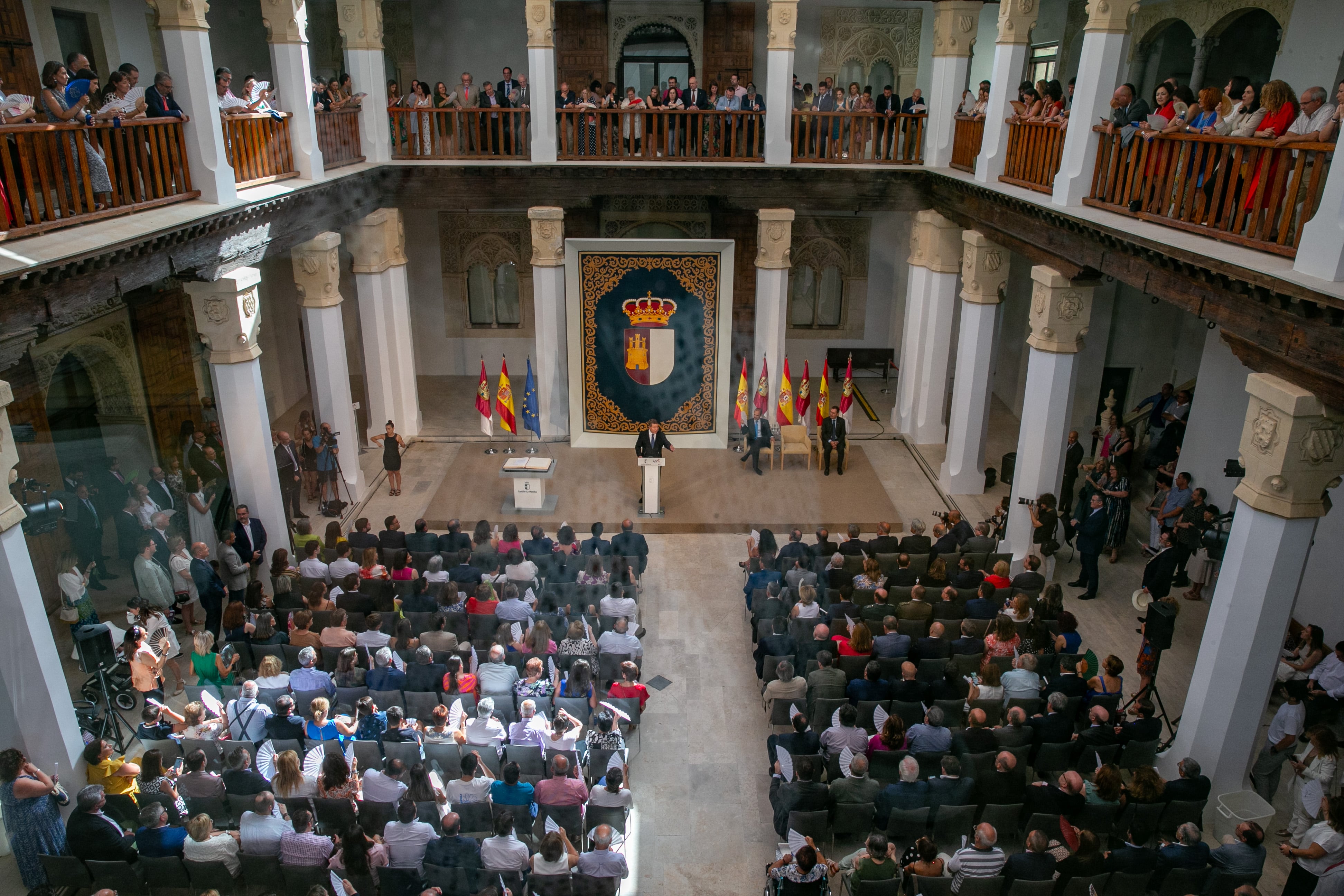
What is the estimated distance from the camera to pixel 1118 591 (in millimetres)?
11734

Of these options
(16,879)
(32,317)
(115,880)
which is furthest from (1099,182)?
(16,879)

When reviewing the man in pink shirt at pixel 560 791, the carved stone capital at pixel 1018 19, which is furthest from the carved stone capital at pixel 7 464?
the carved stone capital at pixel 1018 19

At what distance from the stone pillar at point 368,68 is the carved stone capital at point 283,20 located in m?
2.26

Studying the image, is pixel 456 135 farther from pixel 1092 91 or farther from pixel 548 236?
pixel 1092 91

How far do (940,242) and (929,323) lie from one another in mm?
1404

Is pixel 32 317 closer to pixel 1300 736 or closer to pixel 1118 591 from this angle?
pixel 1300 736

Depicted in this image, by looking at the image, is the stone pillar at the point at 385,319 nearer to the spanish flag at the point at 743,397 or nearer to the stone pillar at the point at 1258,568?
the spanish flag at the point at 743,397

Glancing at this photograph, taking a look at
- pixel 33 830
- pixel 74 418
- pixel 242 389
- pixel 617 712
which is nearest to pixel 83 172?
pixel 242 389

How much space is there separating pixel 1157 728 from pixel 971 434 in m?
7.11

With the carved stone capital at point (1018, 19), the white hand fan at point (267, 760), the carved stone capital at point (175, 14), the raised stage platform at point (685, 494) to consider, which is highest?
the carved stone capital at point (1018, 19)

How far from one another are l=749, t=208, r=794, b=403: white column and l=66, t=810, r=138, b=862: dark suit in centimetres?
1132

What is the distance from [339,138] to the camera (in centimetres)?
1368

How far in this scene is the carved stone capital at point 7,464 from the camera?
6.84 metres

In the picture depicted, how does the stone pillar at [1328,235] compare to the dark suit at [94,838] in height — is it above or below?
above
